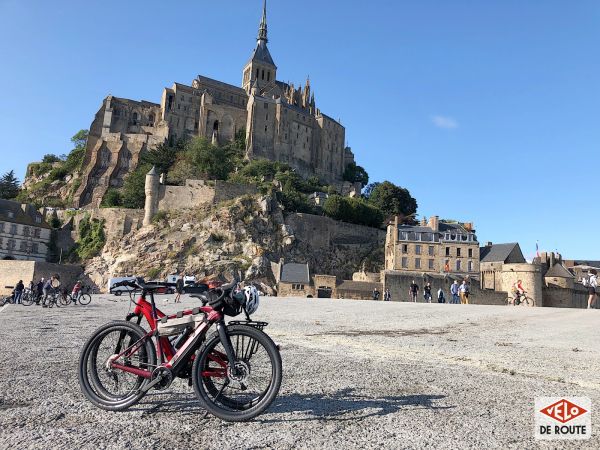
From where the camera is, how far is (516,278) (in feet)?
145

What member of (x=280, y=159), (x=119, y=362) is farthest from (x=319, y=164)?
(x=119, y=362)

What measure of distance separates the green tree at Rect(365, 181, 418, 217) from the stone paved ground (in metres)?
66.1

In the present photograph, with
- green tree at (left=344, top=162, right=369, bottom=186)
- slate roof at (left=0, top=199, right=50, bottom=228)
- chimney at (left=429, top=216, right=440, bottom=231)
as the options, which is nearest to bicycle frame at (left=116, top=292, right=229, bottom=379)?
chimney at (left=429, top=216, right=440, bottom=231)

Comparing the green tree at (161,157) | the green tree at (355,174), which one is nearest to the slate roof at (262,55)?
the green tree at (355,174)

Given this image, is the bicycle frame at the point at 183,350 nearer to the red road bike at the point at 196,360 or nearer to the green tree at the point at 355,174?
the red road bike at the point at 196,360

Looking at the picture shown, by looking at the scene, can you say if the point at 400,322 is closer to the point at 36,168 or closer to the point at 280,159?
the point at 280,159

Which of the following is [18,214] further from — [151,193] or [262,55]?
[262,55]

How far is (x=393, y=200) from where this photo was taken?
249 ft

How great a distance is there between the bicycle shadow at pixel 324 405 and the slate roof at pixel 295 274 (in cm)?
3929

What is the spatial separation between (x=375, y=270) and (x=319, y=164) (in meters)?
32.1

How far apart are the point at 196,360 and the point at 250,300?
0.72 m

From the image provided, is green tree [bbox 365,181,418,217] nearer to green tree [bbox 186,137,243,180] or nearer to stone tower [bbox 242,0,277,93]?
green tree [bbox 186,137,243,180]

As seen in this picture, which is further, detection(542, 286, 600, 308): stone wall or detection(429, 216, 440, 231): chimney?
detection(429, 216, 440, 231): chimney

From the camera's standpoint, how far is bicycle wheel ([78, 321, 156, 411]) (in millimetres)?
4508
